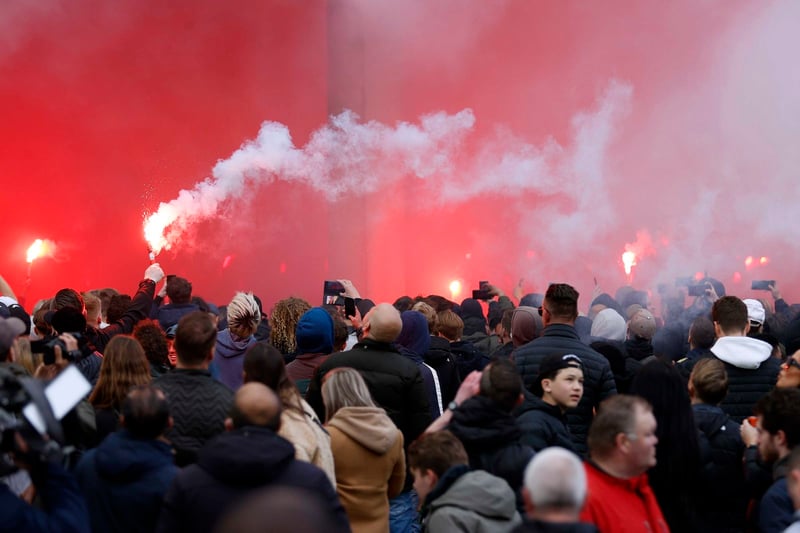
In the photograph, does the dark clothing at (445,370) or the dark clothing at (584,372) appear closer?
the dark clothing at (584,372)

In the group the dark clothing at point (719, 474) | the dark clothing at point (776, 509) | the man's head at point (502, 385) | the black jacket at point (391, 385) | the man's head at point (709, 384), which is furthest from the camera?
the black jacket at point (391, 385)

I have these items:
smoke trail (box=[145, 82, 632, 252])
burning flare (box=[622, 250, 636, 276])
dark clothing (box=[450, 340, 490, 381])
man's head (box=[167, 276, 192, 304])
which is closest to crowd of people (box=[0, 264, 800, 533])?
dark clothing (box=[450, 340, 490, 381])

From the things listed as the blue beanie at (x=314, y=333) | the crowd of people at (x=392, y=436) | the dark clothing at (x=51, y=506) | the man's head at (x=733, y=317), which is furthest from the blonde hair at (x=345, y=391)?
the man's head at (x=733, y=317)

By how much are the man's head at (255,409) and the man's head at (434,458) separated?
66 cm

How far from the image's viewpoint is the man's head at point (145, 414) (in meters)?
2.79

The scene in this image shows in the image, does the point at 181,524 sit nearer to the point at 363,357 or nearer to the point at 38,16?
the point at 363,357

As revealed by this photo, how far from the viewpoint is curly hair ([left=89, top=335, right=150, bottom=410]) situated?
3.64 metres

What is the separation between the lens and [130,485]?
2.80 m

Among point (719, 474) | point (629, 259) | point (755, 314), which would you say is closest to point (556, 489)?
point (719, 474)

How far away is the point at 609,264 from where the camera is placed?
12367 millimetres

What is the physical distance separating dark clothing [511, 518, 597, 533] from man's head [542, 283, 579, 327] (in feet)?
7.64

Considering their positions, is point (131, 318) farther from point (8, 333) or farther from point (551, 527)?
point (551, 527)

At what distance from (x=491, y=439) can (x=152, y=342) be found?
196 centimetres

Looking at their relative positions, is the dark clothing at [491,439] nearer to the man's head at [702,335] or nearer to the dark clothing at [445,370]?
the dark clothing at [445,370]
